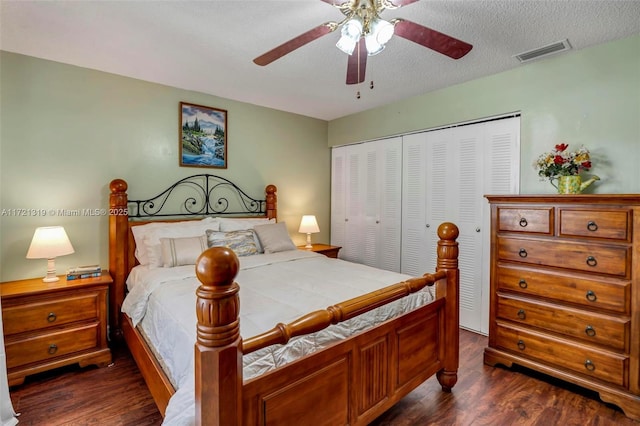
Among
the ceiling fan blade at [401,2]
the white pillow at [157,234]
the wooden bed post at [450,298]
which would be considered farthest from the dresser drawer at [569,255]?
the white pillow at [157,234]

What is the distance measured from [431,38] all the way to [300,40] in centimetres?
68

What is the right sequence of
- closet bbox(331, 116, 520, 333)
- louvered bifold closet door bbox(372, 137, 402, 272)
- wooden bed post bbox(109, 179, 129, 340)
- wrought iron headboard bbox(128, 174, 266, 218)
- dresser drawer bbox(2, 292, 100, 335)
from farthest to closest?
louvered bifold closet door bbox(372, 137, 402, 272) → wrought iron headboard bbox(128, 174, 266, 218) → closet bbox(331, 116, 520, 333) → wooden bed post bbox(109, 179, 129, 340) → dresser drawer bbox(2, 292, 100, 335)

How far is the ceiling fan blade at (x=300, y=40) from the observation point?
5.26 ft

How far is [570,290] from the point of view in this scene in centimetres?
212

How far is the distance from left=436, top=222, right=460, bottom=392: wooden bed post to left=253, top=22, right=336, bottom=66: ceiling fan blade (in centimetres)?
131

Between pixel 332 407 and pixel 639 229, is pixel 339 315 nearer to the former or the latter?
pixel 332 407

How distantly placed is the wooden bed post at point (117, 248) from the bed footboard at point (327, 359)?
7.17 feet

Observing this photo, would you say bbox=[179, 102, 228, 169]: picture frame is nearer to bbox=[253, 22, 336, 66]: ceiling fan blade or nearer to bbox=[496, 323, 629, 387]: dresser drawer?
bbox=[253, 22, 336, 66]: ceiling fan blade

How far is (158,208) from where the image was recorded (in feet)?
10.3

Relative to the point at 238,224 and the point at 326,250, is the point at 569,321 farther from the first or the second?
the point at 238,224

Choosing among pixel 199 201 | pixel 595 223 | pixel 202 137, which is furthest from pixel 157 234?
pixel 595 223

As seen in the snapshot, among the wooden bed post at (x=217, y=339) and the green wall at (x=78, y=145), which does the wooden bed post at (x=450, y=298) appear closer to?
the wooden bed post at (x=217, y=339)

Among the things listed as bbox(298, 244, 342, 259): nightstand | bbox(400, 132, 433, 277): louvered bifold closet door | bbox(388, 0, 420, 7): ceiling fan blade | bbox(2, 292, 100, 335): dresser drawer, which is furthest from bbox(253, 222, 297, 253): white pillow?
bbox(388, 0, 420, 7): ceiling fan blade

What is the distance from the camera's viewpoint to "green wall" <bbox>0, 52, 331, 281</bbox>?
2.45 metres
